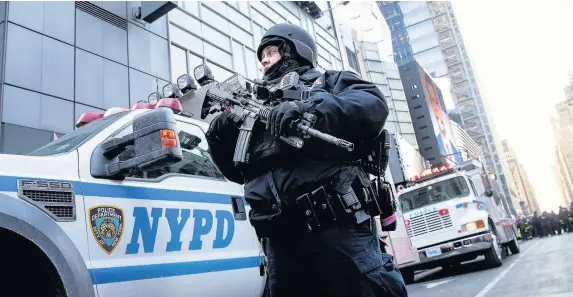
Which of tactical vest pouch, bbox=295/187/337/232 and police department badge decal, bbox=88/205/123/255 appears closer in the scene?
tactical vest pouch, bbox=295/187/337/232

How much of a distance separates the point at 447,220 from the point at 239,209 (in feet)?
22.6

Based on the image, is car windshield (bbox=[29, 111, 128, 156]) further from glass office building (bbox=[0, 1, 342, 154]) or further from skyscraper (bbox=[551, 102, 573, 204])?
skyscraper (bbox=[551, 102, 573, 204])

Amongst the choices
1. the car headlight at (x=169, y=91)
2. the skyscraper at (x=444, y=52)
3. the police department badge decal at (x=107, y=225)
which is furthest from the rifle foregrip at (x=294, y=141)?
the skyscraper at (x=444, y=52)

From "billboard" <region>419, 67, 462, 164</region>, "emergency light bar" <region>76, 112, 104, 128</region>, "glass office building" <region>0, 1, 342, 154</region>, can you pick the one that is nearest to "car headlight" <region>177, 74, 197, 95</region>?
"emergency light bar" <region>76, 112, 104, 128</region>

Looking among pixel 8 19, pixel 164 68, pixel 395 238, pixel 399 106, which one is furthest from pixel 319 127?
pixel 399 106

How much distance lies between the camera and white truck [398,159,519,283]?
861cm

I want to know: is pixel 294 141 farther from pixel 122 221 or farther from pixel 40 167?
pixel 40 167

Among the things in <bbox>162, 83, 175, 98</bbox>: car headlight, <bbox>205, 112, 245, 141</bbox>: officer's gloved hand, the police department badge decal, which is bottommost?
the police department badge decal

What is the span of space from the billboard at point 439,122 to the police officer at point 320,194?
5762 cm

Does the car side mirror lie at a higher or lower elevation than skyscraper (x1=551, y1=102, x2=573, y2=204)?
lower

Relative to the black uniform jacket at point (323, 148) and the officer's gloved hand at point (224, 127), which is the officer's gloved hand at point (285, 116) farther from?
the officer's gloved hand at point (224, 127)

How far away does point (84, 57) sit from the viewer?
1275 centimetres

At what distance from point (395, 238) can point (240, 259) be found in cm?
573

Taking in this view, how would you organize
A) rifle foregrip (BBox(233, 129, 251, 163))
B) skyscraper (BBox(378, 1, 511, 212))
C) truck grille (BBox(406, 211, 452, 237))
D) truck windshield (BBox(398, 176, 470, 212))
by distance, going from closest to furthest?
rifle foregrip (BBox(233, 129, 251, 163)) → truck grille (BBox(406, 211, 452, 237)) → truck windshield (BBox(398, 176, 470, 212)) → skyscraper (BBox(378, 1, 511, 212))
